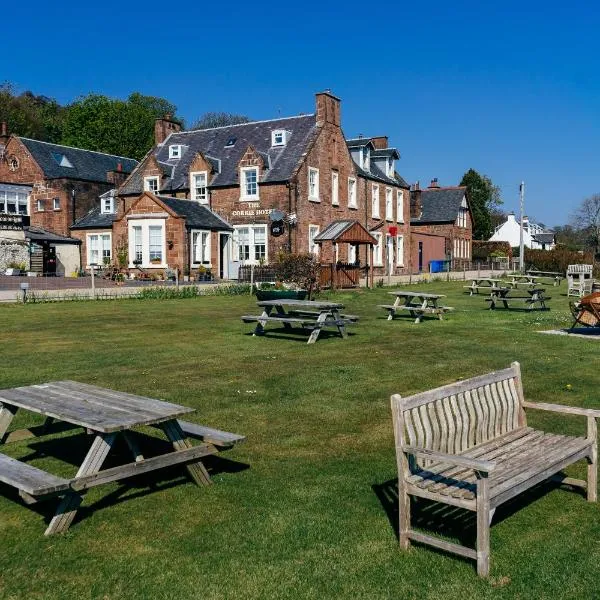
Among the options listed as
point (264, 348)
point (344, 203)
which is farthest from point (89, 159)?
point (264, 348)

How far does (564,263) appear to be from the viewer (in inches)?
2120

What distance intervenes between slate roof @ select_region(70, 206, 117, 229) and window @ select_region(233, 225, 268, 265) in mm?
8801

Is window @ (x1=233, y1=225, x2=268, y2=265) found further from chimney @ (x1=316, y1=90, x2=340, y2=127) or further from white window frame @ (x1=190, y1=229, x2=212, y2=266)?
chimney @ (x1=316, y1=90, x2=340, y2=127)

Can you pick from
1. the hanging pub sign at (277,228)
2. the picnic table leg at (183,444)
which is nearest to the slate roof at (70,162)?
the hanging pub sign at (277,228)

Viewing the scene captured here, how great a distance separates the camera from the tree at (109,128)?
73.4 m

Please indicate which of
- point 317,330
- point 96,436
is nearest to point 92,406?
point 96,436

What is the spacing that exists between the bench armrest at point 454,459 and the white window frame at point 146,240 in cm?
3502

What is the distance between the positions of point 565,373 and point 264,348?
5.95 m

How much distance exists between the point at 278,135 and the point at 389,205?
39.4 ft

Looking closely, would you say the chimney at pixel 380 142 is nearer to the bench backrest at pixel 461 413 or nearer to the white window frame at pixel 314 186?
the white window frame at pixel 314 186

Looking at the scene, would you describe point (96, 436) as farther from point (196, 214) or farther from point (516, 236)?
point (516, 236)

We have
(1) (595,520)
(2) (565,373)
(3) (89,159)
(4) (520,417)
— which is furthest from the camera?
(3) (89,159)

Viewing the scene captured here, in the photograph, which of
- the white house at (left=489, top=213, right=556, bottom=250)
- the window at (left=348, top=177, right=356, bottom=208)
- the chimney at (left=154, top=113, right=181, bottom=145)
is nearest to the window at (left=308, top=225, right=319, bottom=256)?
the window at (left=348, top=177, right=356, bottom=208)

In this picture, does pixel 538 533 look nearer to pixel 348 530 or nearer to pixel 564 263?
pixel 348 530
